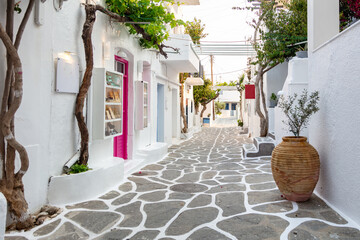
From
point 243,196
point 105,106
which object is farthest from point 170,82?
point 243,196

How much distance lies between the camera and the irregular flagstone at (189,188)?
521 centimetres

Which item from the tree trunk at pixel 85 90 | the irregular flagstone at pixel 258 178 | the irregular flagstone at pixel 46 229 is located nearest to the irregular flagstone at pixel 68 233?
the irregular flagstone at pixel 46 229

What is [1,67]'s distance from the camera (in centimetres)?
338

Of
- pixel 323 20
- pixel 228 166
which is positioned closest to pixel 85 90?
pixel 228 166

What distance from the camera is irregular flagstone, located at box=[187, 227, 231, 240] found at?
10.4 ft

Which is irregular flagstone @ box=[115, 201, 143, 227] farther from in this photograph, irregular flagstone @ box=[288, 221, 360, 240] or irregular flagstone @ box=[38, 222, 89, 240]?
irregular flagstone @ box=[288, 221, 360, 240]

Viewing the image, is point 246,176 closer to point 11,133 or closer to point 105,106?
point 105,106

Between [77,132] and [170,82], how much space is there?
24.8ft

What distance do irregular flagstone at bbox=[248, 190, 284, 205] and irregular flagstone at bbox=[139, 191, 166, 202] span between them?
5.12 feet

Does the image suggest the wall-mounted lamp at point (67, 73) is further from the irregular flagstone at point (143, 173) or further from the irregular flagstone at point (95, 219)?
the irregular flagstone at point (143, 173)

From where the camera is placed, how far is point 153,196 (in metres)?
4.85

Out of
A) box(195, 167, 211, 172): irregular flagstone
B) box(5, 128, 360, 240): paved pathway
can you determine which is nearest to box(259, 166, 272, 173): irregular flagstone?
box(5, 128, 360, 240): paved pathway

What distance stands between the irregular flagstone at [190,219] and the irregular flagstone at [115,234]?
20.4 inches

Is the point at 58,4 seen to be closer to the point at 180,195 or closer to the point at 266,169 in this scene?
the point at 180,195
